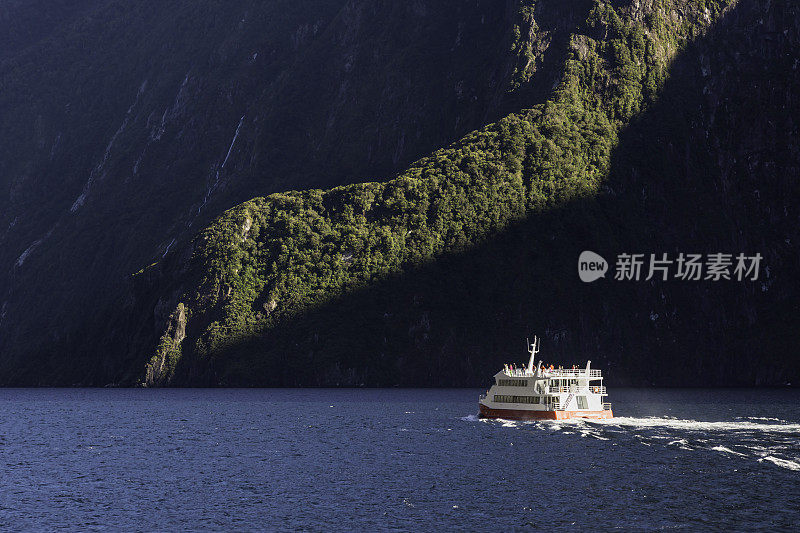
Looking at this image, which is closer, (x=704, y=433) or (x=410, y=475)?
(x=410, y=475)

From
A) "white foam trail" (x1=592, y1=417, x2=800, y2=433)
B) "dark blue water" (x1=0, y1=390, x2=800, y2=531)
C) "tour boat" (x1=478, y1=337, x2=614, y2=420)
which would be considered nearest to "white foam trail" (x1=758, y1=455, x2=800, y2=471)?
"dark blue water" (x1=0, y1=390, x2=800, y2=531)

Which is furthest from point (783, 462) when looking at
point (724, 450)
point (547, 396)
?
point (547, 396)

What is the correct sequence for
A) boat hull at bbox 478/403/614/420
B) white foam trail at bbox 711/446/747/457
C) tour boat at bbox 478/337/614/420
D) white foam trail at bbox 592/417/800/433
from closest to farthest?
white foam trail at bbox 711/446/747/457 < white foam trail at bbox 592/417/800/433 < tour boat at bbox 478/337/614/420 < boat hull at bbox 478/403/614/420

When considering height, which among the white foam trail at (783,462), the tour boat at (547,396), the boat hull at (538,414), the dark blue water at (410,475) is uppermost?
the tour boat at (547,396)

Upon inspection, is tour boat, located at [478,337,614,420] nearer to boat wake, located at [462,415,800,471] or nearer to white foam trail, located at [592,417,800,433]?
boat wake, located at [462,415,800,471]

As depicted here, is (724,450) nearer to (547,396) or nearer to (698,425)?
(698,425)

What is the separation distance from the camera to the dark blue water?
80.4 meters

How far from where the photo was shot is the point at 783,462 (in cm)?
10844

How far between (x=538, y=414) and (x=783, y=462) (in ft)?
166

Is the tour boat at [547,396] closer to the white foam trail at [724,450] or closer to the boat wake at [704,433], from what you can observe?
the boat wake at [704,433]

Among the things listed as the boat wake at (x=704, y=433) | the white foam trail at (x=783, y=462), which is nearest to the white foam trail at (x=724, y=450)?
the boat wake at (x=704, y=433)

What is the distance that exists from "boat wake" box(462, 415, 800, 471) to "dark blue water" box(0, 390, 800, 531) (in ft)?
1.18

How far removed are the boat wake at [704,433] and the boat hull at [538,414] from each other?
0.85m

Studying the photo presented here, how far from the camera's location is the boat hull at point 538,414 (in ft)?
506
